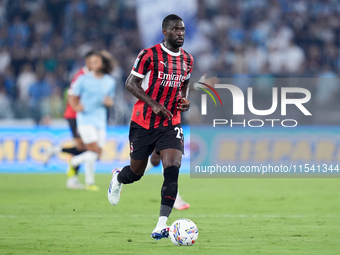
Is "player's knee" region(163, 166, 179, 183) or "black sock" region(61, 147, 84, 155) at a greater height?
"player's knee" region(163, 166, 179, 183)

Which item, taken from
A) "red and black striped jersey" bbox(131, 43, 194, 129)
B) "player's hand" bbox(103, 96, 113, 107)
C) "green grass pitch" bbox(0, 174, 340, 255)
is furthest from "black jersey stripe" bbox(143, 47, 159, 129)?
"player's hand" bbox(103, 96, 113, 107)

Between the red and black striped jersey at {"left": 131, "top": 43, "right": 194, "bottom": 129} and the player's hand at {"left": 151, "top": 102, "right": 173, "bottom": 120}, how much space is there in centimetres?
42

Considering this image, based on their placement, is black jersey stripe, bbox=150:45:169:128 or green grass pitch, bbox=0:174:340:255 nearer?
green grass pitch, bbox=0:174:340:255

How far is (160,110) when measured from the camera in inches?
291

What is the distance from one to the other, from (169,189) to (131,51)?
54.6ft

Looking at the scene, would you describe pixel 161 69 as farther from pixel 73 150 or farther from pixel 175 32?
pixel 73 150

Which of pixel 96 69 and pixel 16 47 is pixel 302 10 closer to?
pixel 16 47

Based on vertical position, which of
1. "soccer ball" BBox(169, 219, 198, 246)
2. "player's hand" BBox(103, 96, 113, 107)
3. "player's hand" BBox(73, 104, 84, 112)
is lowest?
"soccer ball" BBox(169, 219, 198, 246)

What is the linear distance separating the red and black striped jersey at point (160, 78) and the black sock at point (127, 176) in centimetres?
77

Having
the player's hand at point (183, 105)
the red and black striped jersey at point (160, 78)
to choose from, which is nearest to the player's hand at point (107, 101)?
the red and black striped jersey at point (160, 78)

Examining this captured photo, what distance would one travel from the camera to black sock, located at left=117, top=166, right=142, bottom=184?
845 cm

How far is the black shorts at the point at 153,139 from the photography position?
777cm

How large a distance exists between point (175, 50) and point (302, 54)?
588 inches

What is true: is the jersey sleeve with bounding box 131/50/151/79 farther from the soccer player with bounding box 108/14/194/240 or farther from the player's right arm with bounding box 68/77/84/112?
the player's right arm with bounding box 68/77/84/112
